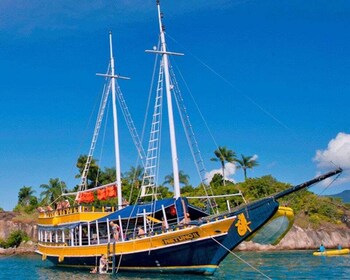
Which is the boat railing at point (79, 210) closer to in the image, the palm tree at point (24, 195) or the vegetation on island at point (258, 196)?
the vegetation on island at point (258, 196)

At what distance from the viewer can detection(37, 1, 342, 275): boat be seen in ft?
80.8

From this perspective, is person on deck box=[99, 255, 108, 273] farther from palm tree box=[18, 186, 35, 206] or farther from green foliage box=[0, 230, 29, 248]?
palm tree box=[18, 186, 35, 206]

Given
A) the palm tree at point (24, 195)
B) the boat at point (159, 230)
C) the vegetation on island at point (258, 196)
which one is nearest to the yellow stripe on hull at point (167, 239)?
the boat at point (159, 230)

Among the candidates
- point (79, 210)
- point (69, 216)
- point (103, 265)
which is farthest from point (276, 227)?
point (69, 216)

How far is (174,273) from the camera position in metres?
27.3

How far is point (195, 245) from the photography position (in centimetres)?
2600

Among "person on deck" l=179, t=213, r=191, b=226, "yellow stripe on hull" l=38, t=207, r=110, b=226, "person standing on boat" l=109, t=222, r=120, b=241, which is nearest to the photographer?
"person on deck" l=179, t=213, r=191, b=226

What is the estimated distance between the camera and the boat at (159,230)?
80.8ft

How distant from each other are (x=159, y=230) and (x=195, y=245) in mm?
3199

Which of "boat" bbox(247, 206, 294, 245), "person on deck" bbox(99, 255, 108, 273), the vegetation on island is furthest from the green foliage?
"boat" bbox(247, 206, 294, 245)

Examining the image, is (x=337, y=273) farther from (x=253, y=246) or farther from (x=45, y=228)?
(x=253, y=246)

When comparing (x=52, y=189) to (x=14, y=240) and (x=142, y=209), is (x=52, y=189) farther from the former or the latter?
(x=142, y=209)

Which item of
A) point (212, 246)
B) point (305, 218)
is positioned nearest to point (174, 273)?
point (212, 246)

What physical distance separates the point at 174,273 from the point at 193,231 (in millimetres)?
3563
